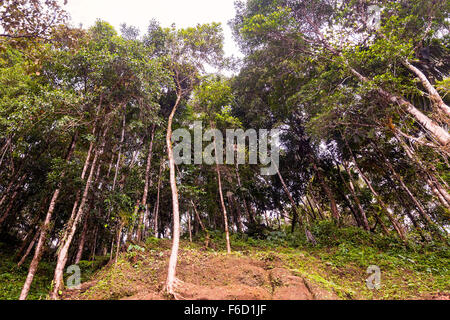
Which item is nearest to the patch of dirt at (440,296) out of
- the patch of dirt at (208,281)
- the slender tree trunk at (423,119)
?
the patch of dirt at (208,281)

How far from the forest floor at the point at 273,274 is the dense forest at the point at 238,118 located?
27 cm

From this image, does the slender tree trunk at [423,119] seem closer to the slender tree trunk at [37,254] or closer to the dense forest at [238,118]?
the dense forest at [238,118]

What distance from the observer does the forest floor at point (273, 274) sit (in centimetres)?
522

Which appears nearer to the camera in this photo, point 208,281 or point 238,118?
point 208,281

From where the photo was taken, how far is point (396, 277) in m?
6.78

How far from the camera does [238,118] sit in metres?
12.1

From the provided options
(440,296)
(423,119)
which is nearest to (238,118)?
(423,119)

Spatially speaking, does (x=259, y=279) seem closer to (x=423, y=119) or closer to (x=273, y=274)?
(x=273, y=274)

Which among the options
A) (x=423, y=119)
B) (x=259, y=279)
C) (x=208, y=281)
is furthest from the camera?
(x=423, y=119)

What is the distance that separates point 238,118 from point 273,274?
8.44 metres

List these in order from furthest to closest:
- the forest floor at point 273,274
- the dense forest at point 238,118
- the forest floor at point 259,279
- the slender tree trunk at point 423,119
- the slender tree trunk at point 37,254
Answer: the dense forest at point 238,118
the slender tree trunk at point 423,119
the slender tree trunk at point 37,254
the forest floor at point 273,274
the forest floor at point 259,279

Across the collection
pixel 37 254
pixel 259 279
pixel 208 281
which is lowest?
pixel 208 281
